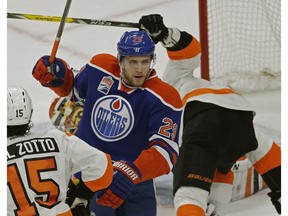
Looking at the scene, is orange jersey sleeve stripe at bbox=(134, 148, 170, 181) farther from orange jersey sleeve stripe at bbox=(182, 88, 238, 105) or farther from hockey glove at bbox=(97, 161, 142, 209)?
orange jersey sleeve stripe at bbox=(182, 88, 238, 105)

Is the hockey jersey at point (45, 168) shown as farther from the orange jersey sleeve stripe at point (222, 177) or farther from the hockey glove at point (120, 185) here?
the orange jersey sleeve stripe at point (222, 177)

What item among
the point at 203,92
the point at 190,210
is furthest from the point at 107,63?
the point at 190,210

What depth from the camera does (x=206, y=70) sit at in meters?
4.59

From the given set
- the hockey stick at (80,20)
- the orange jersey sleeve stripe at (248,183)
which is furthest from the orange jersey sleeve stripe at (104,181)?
the orange jersey sleeve stripe at (248,183)

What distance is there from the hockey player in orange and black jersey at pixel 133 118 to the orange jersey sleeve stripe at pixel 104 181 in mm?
200

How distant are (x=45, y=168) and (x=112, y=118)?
623mm

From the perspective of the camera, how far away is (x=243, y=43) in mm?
4957

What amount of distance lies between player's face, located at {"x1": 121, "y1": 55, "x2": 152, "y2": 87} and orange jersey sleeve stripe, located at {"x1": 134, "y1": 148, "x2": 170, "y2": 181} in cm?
27

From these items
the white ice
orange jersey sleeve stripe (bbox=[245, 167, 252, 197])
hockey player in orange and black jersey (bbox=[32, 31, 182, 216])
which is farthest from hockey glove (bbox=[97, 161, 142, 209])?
the white ice

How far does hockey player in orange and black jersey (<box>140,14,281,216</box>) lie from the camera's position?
9.37 feet

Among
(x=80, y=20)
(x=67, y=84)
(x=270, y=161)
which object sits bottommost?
(x=270, y=161)

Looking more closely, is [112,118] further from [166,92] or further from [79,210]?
[79,210]
